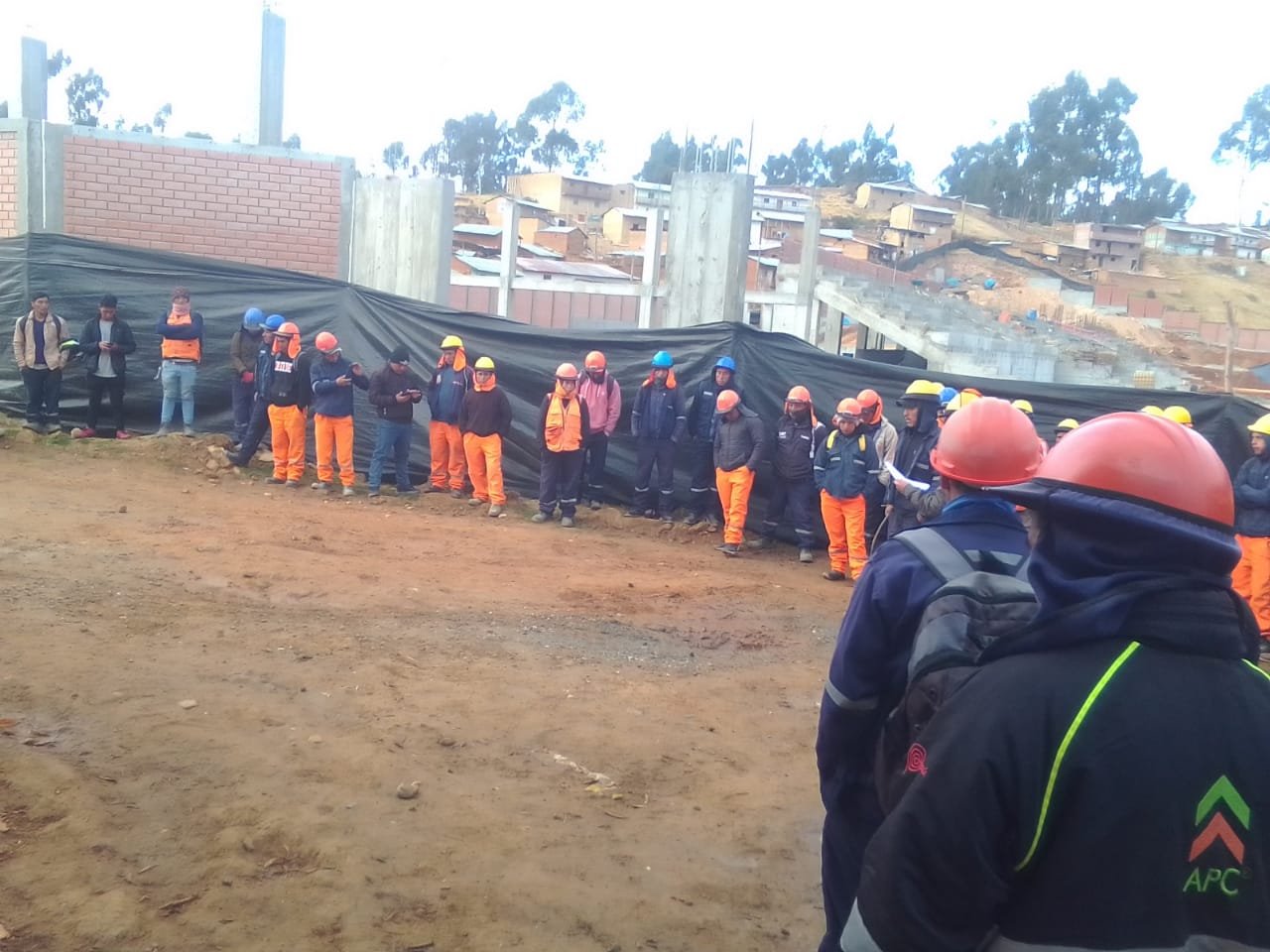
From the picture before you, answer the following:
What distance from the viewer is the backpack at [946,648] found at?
2.08m

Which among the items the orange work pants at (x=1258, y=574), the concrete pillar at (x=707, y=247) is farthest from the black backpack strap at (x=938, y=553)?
the concrete pillar at (x=707, y=247)

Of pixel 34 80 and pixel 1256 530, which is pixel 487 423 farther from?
pixel 34 80

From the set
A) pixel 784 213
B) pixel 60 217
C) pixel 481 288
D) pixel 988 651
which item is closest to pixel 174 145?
pixel 60 217

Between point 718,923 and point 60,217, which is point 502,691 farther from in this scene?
point 60,217

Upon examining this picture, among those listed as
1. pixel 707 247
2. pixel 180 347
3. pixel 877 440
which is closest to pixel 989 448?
pixel 877 440

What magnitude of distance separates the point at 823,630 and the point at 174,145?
10.8m

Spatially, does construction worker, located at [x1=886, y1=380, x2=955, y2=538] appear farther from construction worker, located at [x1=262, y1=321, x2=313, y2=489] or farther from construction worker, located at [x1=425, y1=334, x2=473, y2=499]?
construction worker, located at [x1=262, y1=321, x2=313, y2=489]

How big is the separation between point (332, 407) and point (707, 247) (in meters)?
6.03

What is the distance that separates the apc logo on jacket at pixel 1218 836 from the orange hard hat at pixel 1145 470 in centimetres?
44

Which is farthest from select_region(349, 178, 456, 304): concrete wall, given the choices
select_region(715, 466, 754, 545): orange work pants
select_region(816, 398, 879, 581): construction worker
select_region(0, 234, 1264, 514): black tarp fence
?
select_region(816, 398, 879, 581): construction worker

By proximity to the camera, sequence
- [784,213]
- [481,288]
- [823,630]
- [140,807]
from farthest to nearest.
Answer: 1. [784,213]
2. [481,288]
3. [823,630]
4. [140,807]

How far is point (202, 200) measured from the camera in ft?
47.4

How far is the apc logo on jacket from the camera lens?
67.9 inches

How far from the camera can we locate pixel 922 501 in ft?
28.9
